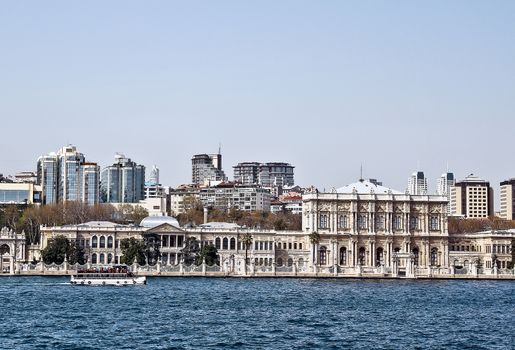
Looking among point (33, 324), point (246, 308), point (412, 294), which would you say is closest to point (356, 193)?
point (412, 294)

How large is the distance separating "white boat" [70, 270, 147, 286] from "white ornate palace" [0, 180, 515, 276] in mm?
25851

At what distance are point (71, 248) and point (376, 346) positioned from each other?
2612 inches

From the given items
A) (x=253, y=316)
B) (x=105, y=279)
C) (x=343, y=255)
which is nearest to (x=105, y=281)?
(x=105, y=279)

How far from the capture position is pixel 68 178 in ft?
630

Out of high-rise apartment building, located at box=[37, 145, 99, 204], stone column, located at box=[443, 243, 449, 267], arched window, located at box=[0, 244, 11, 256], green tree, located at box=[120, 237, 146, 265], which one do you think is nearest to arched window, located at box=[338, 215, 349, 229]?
stone column, located at box=[443, 243, 449, 267]

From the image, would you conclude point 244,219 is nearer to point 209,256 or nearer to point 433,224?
point 433,224

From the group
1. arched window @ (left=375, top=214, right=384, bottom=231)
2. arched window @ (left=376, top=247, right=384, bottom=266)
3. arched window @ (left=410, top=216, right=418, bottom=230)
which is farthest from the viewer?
arched window @ (left=410, top=216, right=418, bottom=230)

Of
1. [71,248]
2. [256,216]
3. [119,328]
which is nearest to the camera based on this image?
[119,328]

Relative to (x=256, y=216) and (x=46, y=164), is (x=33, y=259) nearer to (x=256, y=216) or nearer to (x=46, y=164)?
(x=256, y=216)

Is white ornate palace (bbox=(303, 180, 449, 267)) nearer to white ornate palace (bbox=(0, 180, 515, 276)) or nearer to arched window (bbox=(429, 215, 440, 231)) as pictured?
white ornate palace (bbox=(0, 180, 515, 276))

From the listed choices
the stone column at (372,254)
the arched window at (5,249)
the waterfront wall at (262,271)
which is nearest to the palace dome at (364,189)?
the stone column at (372,254)

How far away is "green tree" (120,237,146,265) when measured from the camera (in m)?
110

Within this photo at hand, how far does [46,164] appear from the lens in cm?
19275

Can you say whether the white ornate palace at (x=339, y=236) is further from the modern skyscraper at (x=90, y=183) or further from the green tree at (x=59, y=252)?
A: the modern skyscraper at (x=90, y=183)
